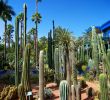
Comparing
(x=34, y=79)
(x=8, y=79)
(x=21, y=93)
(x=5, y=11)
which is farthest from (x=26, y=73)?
(x=5, y=11)

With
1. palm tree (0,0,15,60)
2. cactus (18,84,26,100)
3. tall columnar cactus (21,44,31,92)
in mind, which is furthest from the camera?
palm tree (0,0,15,60)

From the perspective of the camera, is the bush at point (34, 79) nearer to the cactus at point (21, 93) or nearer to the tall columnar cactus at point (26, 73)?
the tall columnar cactus at point (26, 73)

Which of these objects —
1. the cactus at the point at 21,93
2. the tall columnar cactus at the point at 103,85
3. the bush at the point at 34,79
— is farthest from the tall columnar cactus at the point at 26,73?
A: the bush at the point at 34,79

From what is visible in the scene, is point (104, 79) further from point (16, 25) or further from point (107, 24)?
point (107, 24)

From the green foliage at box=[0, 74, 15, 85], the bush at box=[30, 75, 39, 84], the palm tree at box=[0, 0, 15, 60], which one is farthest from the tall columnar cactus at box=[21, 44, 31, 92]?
the palm tree at box=[0, 0, 15, 60]

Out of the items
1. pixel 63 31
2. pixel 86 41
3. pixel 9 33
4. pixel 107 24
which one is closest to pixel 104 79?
pixel 63 31

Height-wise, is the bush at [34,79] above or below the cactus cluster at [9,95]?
above

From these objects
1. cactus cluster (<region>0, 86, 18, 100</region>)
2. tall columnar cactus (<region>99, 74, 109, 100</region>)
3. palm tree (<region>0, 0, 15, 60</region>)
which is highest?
palm tree (<region>0, 0, 15, 60</region>)

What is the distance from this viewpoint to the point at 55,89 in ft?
59.0

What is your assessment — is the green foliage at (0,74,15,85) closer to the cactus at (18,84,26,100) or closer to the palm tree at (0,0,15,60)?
the cactus at (18,84,26,100)

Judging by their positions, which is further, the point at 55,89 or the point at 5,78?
the point at 5,78

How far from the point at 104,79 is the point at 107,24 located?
2149 centimetres

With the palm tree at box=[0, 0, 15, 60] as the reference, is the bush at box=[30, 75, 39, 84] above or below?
below

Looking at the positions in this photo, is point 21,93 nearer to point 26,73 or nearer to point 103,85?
point 26,73
